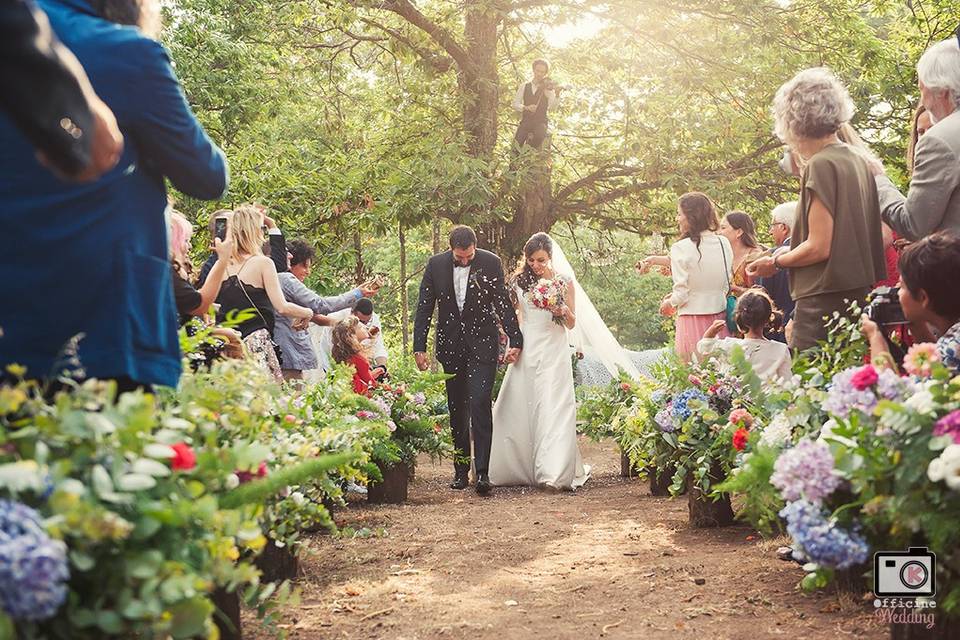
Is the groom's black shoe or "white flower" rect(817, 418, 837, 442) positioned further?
the groom's black shoe

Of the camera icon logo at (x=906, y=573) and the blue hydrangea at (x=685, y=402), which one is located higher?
the blue hydrangea at (x=685, y=402)

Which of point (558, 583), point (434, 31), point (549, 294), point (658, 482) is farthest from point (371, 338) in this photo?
point (558, 583)

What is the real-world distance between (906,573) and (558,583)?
86.0 inches

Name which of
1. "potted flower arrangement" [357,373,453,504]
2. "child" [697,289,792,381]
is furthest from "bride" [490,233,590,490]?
"child" [697,289,792,381]

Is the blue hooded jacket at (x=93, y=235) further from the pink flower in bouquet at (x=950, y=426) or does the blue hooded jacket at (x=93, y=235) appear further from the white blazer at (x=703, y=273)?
the white blazer at (x=703, y=273)

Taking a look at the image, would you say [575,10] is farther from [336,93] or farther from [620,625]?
[620,625]

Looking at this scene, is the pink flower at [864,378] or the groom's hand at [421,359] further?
the groom's hand at [421,359]

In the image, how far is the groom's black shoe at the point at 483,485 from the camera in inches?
341

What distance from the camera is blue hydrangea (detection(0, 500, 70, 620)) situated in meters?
1.72

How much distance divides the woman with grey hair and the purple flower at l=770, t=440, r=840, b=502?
1.89 meters

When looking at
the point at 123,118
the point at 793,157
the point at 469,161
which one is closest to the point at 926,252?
the point at 793,157

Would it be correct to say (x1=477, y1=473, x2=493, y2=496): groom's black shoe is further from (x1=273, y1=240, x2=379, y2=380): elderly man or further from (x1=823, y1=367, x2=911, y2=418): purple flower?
(x1=823, y1=367, x2=911, y2=418): purple flower

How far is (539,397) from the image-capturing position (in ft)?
30.8

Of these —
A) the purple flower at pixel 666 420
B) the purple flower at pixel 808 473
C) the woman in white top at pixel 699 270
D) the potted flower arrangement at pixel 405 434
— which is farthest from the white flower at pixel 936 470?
the potted flower arrangement at pixel 405 434
